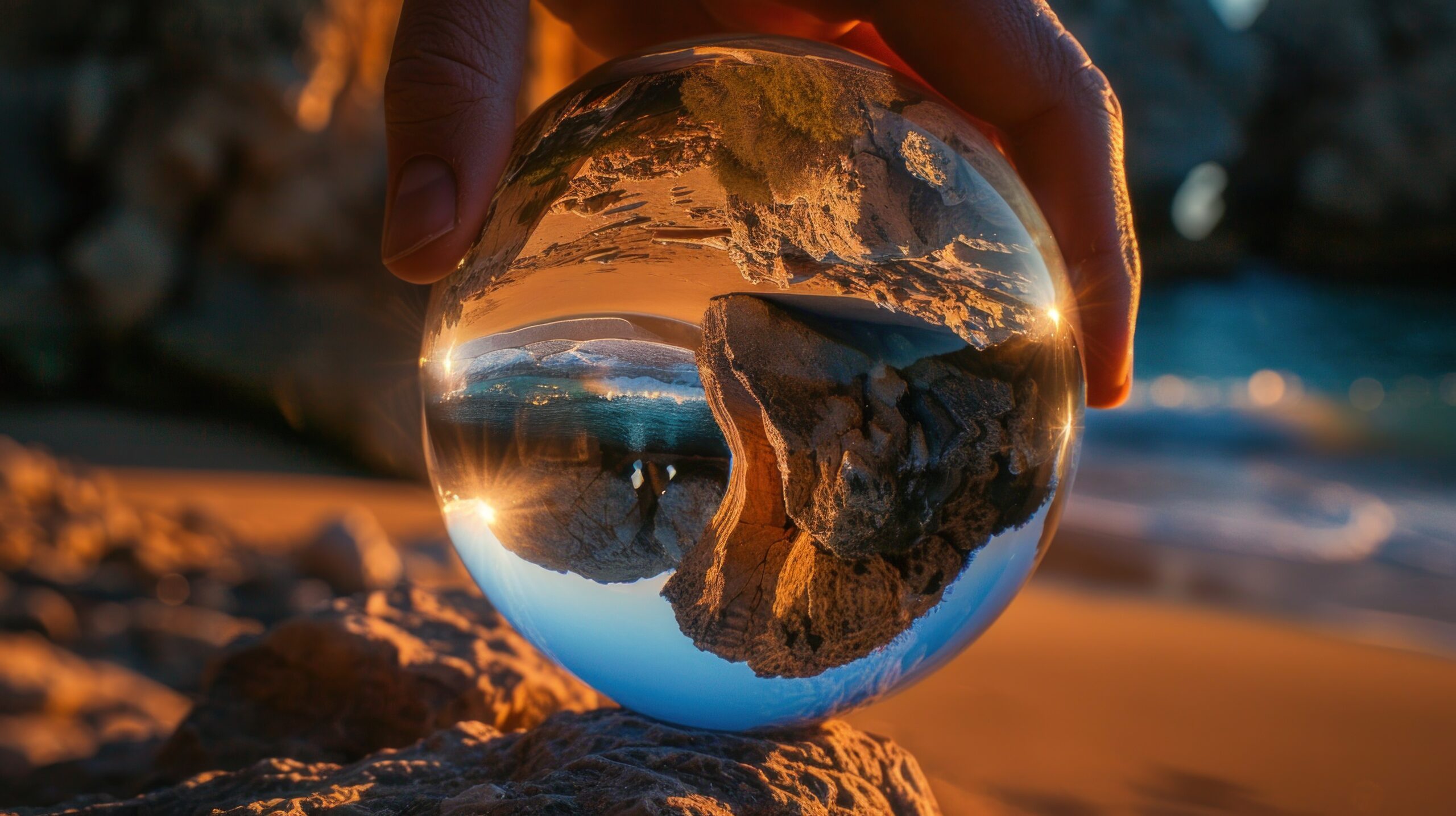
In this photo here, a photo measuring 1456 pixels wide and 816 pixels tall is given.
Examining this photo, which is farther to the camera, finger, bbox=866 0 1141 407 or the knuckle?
finger, bbox=866 0 1141 407

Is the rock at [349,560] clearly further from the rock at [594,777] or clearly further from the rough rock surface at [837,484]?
A: the rough rock surface at [837,484]

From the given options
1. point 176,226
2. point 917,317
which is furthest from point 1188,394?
point 917,317

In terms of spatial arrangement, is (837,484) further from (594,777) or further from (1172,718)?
(1172,718)

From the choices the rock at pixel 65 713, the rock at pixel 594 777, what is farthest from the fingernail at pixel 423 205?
the rock at pixel 65 713

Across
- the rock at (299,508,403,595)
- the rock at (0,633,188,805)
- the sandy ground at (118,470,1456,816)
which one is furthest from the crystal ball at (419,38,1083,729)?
the rock at (299,508,403,595)

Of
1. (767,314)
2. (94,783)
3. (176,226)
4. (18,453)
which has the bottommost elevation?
(94,783)

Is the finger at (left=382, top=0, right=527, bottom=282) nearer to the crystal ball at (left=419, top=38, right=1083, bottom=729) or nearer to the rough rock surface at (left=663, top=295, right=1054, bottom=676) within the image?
the crystal ball at (left=419, top=38, right=1083, bottom=729)

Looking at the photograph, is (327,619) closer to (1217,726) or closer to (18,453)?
(1217,726)
